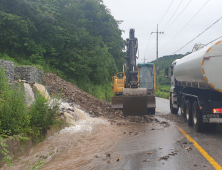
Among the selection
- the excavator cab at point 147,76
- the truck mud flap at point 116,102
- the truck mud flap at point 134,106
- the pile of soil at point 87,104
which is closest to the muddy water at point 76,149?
the truck mud flap at point 134,106

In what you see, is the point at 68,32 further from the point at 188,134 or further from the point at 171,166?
the point at 171,166

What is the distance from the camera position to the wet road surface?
5.36 metres

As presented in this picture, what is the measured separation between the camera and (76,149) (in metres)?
6.92

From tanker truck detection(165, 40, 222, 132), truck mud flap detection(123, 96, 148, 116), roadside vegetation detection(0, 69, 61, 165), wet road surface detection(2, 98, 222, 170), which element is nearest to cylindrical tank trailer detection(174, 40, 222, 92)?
tanker truck detection(165, 40, 222, 132)

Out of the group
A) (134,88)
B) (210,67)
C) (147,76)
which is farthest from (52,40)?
(210,67)

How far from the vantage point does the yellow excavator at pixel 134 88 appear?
40.0 feet

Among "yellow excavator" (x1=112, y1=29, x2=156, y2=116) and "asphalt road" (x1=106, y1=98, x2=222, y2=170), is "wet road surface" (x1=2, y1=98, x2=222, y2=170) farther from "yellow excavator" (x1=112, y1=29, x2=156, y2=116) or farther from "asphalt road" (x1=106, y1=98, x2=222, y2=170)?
"yellow excavator" (x1=112, y1=29, x2=156, y2=116)

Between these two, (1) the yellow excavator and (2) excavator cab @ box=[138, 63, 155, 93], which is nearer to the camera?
(1) the yellow excavator

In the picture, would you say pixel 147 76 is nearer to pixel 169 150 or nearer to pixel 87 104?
pixel 87 104

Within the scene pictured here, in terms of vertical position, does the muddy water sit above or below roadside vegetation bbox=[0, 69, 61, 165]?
below

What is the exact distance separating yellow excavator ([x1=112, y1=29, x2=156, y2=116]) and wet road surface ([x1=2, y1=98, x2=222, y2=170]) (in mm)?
2337

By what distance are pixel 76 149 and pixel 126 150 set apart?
1431 millimetres

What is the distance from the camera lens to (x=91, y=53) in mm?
27406

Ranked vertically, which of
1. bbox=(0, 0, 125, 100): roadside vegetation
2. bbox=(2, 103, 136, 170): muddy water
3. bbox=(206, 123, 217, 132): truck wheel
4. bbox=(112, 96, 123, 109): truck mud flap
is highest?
bbox=(0, 0, 125, 100): roadside vegetation
